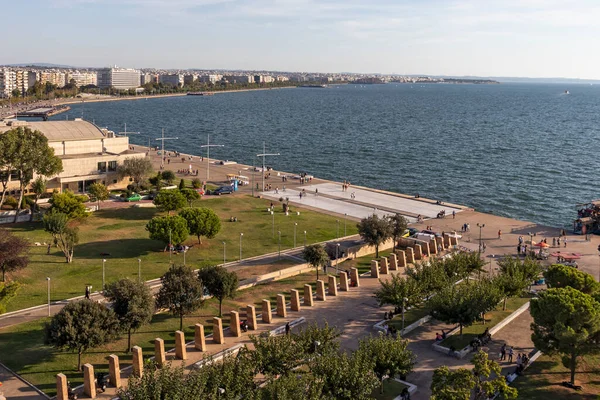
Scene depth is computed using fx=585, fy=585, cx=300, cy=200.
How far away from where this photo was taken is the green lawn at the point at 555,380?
2941cm

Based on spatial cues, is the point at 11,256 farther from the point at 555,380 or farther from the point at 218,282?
the point at 555,380

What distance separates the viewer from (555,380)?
101 feet

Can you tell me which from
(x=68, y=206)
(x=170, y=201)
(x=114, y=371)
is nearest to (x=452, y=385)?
(x=114, y=371)

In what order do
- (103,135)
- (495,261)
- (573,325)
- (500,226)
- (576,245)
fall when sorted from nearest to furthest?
1. (573,325)
2. (495,261)
3. (576,245)
4. (500,226)
5. (103,135)

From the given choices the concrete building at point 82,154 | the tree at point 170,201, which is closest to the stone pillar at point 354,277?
the tree at point 170,201

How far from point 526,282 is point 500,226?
81.5ft

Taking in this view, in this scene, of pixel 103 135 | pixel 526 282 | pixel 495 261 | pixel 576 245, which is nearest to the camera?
pixel 526 282

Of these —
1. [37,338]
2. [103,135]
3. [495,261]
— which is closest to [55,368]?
[37,338]

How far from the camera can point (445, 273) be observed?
42.3 metres

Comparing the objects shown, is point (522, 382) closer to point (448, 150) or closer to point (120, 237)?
point (120, 237)

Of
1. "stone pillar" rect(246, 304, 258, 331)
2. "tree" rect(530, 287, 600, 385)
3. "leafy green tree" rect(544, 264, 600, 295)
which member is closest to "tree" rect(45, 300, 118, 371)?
"stone pillar" rect(246, 304, 258, 331)

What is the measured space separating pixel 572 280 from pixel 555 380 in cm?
793

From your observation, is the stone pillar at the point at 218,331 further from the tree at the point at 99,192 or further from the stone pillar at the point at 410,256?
the tree at the point at 99,192

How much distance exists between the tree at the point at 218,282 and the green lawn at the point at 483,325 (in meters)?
13.6
